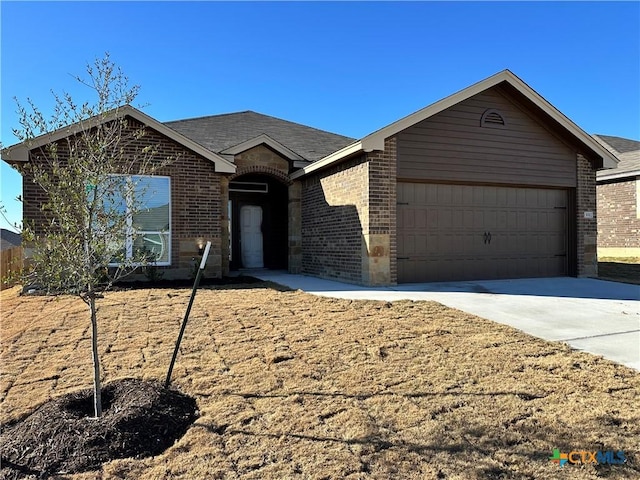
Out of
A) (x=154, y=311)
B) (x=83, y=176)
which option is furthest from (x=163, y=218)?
(x=83, y=176)

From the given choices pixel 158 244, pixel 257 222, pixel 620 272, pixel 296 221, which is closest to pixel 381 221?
pixel 296 221

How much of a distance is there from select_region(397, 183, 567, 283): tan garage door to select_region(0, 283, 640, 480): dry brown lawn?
12.3 feet

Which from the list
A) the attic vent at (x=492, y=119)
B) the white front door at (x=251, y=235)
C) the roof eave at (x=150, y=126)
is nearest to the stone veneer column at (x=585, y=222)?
the attic vent at (x=492, y=119)

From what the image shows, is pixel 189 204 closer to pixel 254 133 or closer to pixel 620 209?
pixel 254 133

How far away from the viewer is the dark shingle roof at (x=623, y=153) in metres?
16.6

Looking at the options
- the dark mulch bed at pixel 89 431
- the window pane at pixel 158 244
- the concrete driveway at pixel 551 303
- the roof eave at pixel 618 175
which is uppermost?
the roof eave at pixel 618 175

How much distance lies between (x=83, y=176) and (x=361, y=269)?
7098 mm

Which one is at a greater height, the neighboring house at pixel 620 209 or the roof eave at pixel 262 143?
the roof eave at pixel 262 143

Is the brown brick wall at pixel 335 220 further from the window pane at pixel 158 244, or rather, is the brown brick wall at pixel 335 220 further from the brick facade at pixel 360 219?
the window pane at pixel 158 244

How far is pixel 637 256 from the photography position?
636 inches

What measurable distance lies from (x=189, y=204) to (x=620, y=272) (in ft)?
40.0

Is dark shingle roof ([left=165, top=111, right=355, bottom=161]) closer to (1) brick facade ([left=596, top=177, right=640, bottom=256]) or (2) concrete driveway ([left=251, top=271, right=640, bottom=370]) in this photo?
(2) concrete driveway ([left=251, top=271, right=640, bottom=370])

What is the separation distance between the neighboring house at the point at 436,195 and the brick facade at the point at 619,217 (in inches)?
249

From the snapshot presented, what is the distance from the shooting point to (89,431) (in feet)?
10.9
